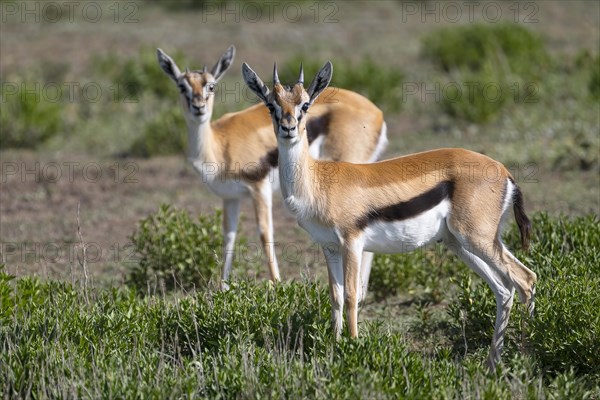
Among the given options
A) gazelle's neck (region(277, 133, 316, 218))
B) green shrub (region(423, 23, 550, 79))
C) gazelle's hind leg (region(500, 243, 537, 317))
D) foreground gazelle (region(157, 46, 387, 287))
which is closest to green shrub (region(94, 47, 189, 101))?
green shrub (region(423, 23, 550, 79))

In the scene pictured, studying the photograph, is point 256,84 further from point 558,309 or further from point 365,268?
point 558,309

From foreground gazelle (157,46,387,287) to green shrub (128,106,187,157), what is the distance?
411cm

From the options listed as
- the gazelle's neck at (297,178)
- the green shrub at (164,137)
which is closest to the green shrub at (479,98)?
the green shrub at (164,137)

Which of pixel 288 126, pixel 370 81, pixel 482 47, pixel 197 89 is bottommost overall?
pixel 370 81

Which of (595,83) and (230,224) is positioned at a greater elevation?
(230,224)

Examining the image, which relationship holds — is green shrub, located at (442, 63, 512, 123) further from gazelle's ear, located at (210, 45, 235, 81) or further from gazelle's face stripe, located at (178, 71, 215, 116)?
gazelle's face stripe, located at (178, 71, 215, 116)

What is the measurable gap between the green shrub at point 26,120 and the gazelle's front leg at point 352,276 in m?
8.09

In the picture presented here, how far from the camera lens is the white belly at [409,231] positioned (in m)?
5.92

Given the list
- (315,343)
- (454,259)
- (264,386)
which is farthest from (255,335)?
(454,259)

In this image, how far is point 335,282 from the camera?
6125 mm

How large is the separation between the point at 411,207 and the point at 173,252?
2.64m

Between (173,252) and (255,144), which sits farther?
(255,144)

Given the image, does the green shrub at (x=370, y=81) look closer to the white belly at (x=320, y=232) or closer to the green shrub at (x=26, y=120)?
the green shrub at (x=26, y=120)

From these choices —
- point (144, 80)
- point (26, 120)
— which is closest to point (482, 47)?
point (144, 80)
